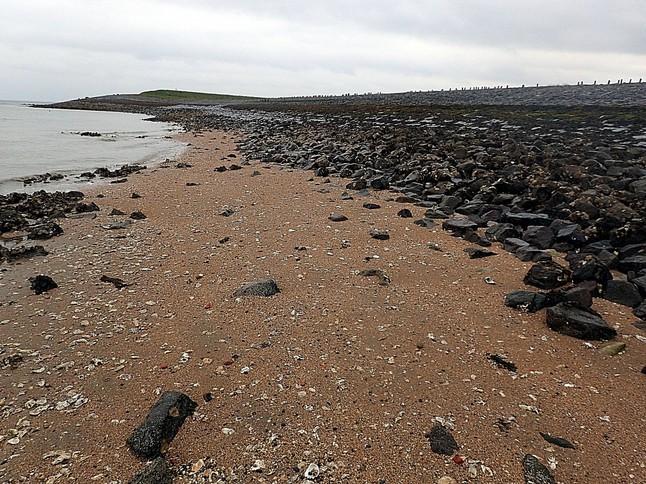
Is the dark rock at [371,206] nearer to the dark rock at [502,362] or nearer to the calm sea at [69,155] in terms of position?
the dark rock at [502,362]

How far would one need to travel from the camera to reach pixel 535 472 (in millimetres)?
3266

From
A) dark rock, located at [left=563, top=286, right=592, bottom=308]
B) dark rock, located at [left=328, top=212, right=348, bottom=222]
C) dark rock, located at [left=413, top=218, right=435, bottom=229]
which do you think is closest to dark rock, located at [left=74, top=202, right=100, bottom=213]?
dark rock, located at [left=328, top=212, right=348, bottom=222]

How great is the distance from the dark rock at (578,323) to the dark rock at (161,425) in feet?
13.4

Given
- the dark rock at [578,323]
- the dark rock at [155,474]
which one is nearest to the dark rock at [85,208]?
the dark rock at [155,474]

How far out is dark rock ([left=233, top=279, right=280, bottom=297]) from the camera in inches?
242

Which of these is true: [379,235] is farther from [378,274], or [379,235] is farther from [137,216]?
[137,216]

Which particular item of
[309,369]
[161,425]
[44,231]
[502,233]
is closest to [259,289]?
[309,369]

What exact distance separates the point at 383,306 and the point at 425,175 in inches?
332

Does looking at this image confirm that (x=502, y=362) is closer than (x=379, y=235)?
Yes

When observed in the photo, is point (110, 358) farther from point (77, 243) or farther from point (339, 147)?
point (339, 147)

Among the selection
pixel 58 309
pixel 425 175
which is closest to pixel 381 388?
pixel 58 309

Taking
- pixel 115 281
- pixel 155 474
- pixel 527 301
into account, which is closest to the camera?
pixel 155 474

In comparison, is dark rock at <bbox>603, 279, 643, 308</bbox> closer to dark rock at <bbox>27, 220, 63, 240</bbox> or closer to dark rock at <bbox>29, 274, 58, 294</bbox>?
dark rock at <bbox>29, 274, 58, 294</bbox>

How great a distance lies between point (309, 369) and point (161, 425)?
150 cm
